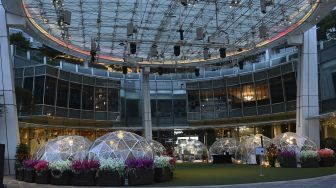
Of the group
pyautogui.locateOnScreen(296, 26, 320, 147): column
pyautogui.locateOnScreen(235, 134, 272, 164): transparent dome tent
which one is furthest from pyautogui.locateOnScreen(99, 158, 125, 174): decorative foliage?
pyautogui.locateOnScreen(296, 26, 320, 147): column

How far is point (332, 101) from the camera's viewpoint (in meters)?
38.8

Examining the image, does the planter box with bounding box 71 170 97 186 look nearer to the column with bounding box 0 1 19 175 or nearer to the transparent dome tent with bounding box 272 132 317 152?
the column with bounding box 0 1 19 175

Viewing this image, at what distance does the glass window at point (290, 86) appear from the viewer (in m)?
45.0

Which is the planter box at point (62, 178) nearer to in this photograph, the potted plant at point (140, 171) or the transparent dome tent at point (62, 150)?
the transparent dome tent at point (62, 150)

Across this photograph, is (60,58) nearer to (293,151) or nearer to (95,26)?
(95,26)

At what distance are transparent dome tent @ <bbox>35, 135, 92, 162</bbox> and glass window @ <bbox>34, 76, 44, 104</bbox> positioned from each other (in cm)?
1559

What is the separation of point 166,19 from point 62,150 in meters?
13.1

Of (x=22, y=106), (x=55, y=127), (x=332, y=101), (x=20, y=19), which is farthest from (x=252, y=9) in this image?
(x=55, y=127)

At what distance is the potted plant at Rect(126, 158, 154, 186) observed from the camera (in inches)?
790

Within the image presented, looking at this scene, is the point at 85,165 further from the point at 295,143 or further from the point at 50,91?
the point at 50,91

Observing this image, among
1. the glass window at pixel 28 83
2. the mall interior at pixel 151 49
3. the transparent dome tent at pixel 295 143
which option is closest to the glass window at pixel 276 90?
the mall interior at pixel 151 49

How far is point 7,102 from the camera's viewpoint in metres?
27.8

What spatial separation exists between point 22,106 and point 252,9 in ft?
64.1

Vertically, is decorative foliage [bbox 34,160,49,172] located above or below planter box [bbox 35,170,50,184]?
above
